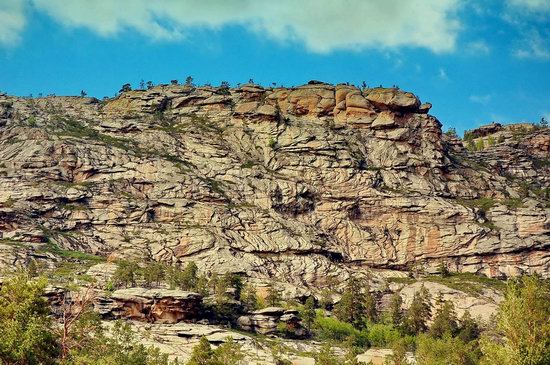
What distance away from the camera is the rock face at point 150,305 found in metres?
107

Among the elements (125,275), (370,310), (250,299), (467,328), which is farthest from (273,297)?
(467,328)

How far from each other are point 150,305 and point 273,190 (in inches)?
2545

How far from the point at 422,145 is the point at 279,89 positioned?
45439 millimetres

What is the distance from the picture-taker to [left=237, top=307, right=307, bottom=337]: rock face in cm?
11150

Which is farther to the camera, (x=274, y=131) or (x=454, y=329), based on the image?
(x=274, y=131)

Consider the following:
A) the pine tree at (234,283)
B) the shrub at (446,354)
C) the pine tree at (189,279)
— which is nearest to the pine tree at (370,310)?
the pine tree at (234,283)

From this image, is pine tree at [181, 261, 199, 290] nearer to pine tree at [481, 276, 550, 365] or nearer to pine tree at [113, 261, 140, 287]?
pine tree at [113, 261, 140, 287]

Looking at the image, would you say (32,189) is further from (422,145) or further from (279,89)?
(422,145)

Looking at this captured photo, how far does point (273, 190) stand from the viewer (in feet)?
547

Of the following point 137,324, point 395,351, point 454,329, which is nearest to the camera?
point 395,351

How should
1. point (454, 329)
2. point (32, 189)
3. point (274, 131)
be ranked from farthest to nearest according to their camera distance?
point (274, 131) → point (32, 189) → point (454, 329)

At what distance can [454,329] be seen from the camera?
11831 cm

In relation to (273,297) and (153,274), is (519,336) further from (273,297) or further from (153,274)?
(153,274)

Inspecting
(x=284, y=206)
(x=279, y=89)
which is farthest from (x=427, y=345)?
(x=279, y=89)
